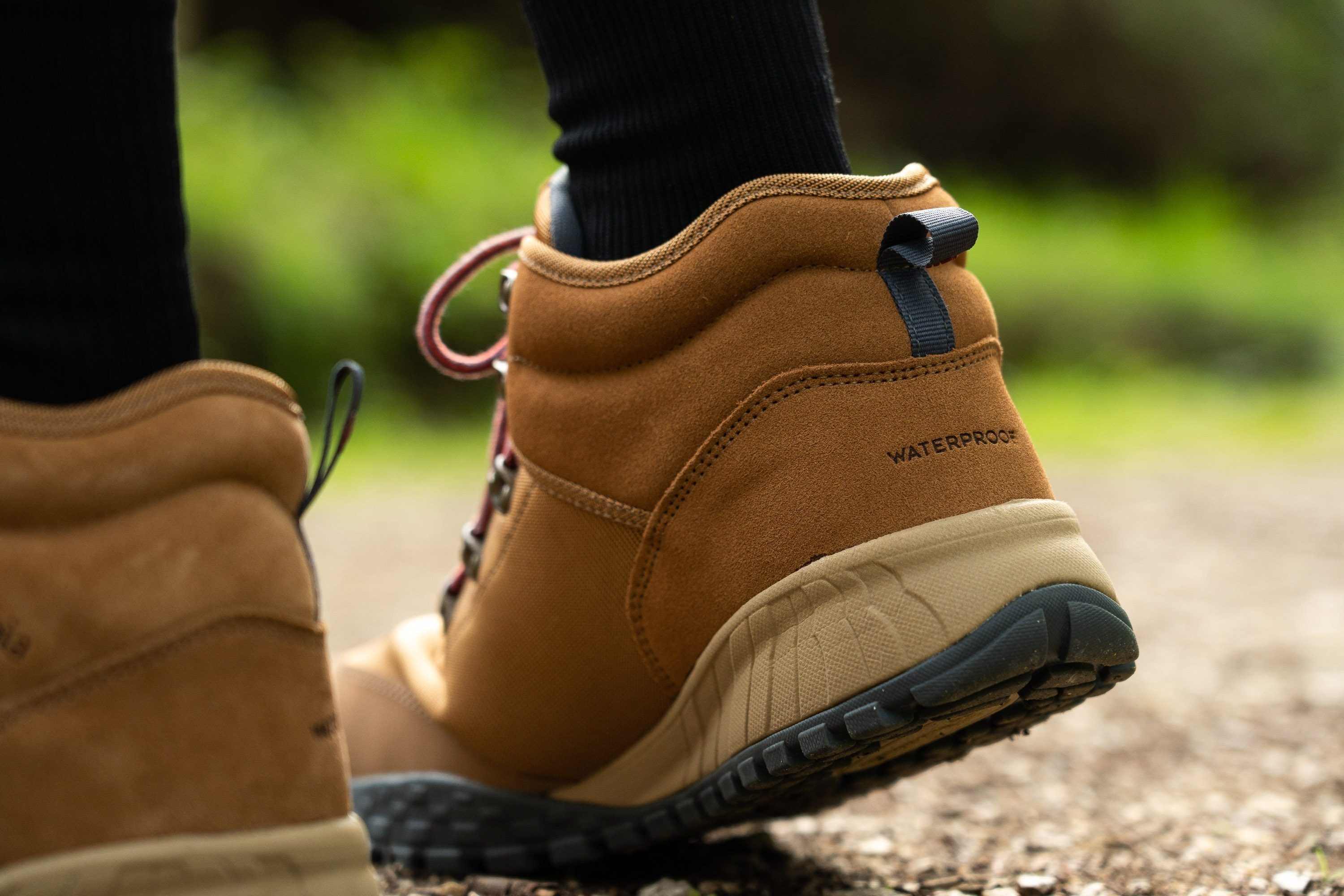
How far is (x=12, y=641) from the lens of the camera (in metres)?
0.64

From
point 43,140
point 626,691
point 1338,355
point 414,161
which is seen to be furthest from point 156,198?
point 1338,355

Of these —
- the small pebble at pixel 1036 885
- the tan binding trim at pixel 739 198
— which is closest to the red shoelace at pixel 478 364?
the tan binding trim at pixel 739 198

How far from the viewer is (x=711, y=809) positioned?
879mm

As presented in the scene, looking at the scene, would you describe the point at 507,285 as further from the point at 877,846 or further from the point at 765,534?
the point at 877,846

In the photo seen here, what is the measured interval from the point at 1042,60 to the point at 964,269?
1176cm

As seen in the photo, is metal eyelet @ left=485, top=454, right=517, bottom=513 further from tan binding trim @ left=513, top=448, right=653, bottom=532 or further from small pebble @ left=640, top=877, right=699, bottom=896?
small pebble @ left=640, top=877, right=699, bottom=896

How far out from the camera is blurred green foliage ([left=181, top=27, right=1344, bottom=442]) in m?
5.70

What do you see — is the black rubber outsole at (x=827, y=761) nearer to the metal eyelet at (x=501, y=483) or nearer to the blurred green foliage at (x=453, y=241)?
the metal eyelet at (x=501, y=483)

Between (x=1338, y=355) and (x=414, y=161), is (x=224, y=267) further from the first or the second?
(x=1338, y=355)

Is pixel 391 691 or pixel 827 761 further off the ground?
pixel 827 761

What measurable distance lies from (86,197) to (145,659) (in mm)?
296

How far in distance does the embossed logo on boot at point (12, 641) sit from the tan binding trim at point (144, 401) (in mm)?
111

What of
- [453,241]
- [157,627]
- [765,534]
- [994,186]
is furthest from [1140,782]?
[994,186]

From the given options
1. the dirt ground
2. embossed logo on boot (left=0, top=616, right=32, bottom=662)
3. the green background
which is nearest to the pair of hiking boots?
embossed logo on boot (left=0, top=616, right=32, bottom=662)
